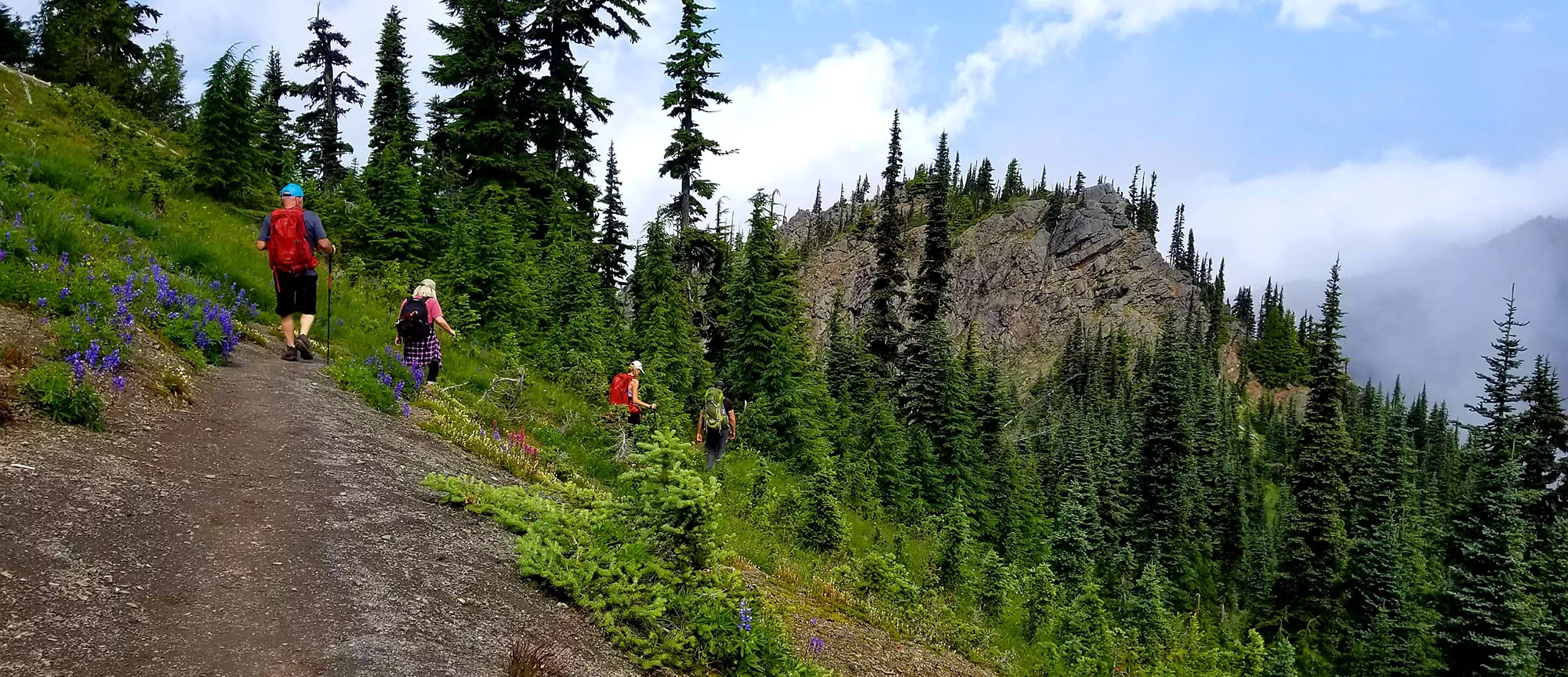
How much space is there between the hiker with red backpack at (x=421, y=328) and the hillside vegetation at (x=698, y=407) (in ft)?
1.23

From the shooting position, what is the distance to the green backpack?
13992 millimetres

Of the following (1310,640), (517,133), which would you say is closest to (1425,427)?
(1310,640)

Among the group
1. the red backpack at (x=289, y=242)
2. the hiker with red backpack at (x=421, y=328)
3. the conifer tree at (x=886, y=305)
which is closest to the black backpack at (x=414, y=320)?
the hiker with red backpack at (x=421, y=328)

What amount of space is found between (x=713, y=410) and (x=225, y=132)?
12175mm

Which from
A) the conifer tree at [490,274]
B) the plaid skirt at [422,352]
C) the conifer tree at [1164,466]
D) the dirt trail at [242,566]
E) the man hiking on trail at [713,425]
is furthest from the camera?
the conifer tree at [1164,466]

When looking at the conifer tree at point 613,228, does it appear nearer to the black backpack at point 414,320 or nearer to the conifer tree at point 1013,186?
the black backpack at point 414,320

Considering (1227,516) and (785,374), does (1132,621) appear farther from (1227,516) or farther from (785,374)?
(1227,516)

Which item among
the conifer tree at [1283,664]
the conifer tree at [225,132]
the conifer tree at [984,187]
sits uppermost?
the conifer tree at [984,187]

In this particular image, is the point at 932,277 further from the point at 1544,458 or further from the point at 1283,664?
the point at 1544,458

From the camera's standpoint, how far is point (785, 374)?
25.8 m

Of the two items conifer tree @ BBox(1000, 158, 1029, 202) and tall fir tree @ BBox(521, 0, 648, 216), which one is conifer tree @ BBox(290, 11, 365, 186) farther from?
conifer tree @ BBox(1000, 158, 1029, 202)

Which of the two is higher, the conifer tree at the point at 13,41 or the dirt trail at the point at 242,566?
the conifer tree at the point at 13,41

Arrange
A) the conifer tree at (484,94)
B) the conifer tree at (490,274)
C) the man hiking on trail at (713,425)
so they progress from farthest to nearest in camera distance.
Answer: the conifer tree at (484,94)
the conifer tree at (490,274)
the man hiking on trail at (713,425)

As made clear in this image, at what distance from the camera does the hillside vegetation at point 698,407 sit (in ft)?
20.5
